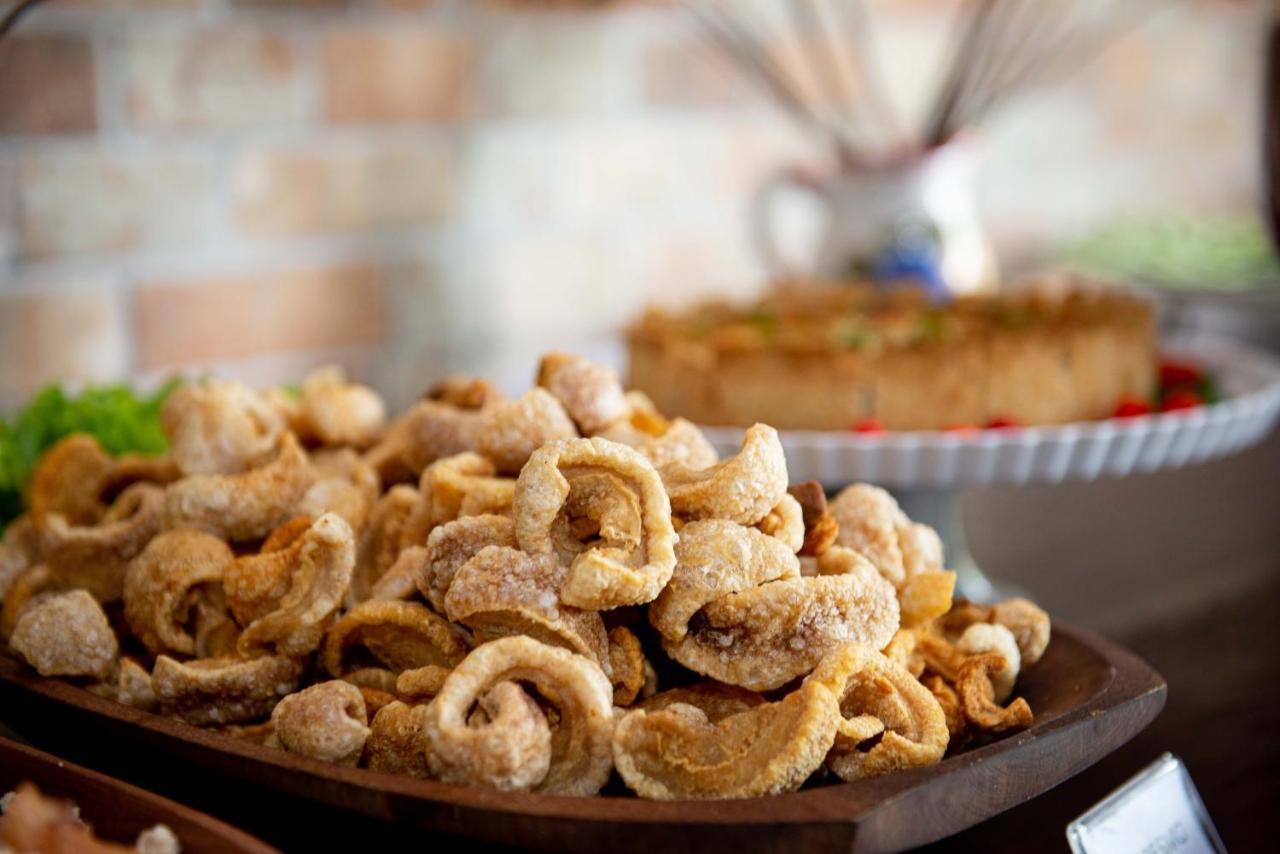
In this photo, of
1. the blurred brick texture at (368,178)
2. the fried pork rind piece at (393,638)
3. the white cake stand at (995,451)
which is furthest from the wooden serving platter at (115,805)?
the blurred brick texture at (368,178)

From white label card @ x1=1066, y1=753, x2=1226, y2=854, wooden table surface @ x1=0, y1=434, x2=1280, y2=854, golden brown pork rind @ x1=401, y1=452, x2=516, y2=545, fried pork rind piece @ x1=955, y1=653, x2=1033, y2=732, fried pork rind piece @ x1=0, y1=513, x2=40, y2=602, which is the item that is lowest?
wooden table surface @ x1=0, y1=434, x2=1280, y2=854

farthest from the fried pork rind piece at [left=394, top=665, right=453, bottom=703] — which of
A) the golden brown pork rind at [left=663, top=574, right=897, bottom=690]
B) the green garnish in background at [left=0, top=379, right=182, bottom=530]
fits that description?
the green garnish in background at [left=0, top=379, right=182, bottom=530]

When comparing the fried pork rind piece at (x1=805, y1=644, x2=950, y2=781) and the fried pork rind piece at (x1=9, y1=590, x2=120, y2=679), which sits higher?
the fried pork rind piece at (x1=9, y1=590, x2=120, y2=679)

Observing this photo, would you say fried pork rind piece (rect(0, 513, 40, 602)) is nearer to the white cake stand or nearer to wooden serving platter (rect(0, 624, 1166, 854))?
wooden serving platter (rect(0, 624, 1166, 854))

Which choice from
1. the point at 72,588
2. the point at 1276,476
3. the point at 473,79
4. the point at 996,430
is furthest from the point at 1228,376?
the point at 72,588

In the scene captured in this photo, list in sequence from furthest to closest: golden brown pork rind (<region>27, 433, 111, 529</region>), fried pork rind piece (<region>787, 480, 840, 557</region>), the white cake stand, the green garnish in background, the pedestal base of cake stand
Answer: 1. the pedestal base of cake stand
2. the white cake stand
3. the green garnish in background
4. golden brown pork rind (<region>27, 433, 111, 529</region>)
5. fried pork rind piece (<region>787, 480, 840, 557</region>)

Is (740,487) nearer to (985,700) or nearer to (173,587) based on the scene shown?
(985,700)
